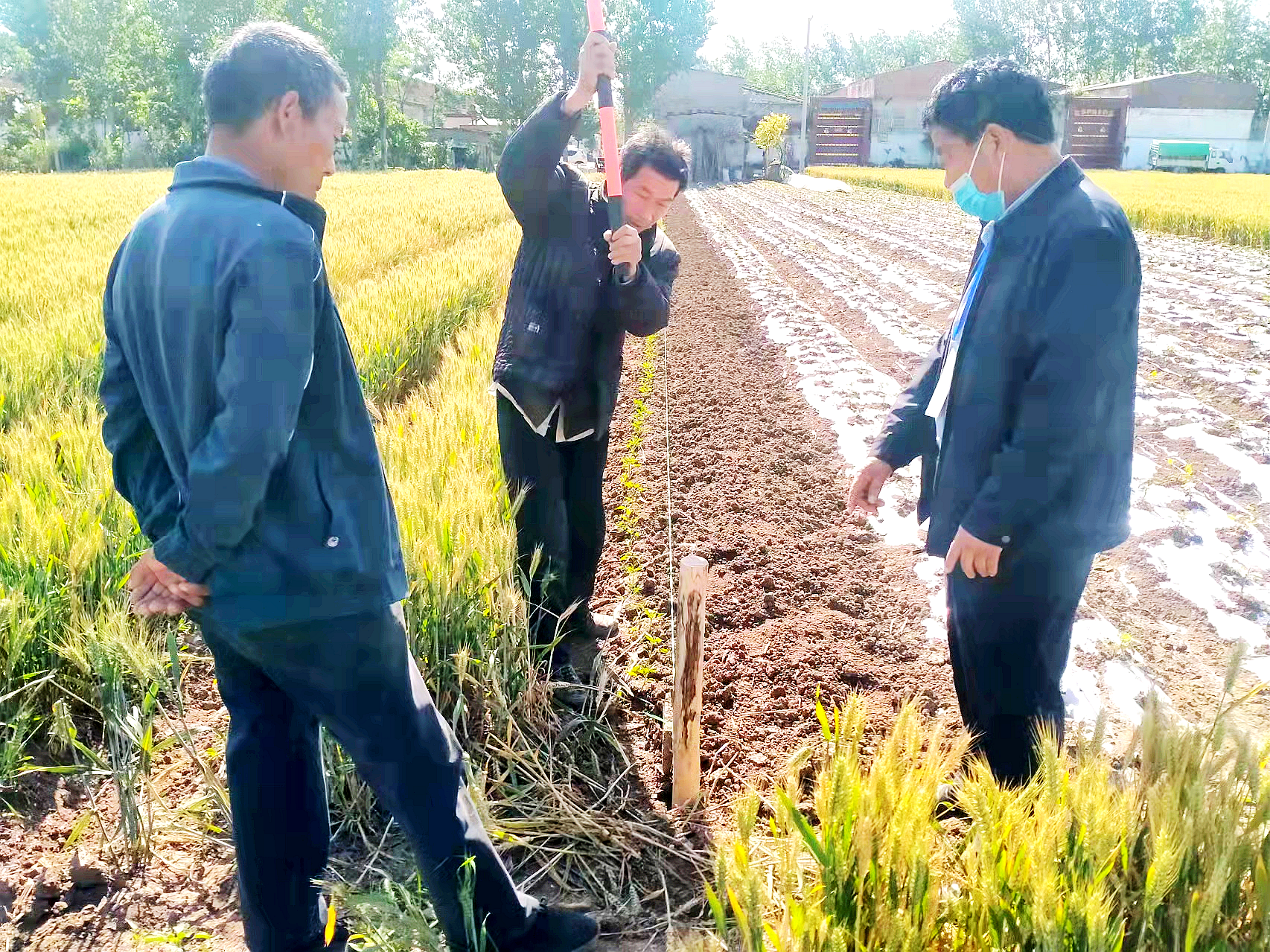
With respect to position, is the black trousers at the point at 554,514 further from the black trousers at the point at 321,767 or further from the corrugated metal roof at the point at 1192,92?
the corrugated metal roof at the point at 1192,92

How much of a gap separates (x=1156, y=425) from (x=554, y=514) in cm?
388

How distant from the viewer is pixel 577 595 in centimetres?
288

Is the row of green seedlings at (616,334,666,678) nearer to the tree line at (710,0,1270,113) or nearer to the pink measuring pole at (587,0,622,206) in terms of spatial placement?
the pink measuring pole at (587,0,622,206)

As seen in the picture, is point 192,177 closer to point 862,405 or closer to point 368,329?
point 368,329

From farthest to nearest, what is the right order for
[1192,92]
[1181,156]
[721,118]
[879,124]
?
[879,124], [1192,92], [1181,156], [721,118]

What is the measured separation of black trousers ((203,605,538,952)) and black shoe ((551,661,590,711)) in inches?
36.9

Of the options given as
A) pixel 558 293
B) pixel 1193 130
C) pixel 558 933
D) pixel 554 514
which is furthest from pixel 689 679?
pixel 1193 130

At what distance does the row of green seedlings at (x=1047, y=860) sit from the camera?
1071 millimetres

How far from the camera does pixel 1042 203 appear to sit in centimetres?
166

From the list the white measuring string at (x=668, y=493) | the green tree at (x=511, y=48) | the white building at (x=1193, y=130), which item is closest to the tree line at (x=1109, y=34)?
the white building at (x=1193, y=130)

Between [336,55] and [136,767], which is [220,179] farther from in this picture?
[336,55]

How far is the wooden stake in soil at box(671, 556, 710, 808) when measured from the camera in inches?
72.6

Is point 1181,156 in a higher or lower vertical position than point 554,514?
higher

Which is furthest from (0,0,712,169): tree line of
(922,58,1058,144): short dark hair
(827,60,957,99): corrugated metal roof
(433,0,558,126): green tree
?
(922,58,1058,144): short dark hair
